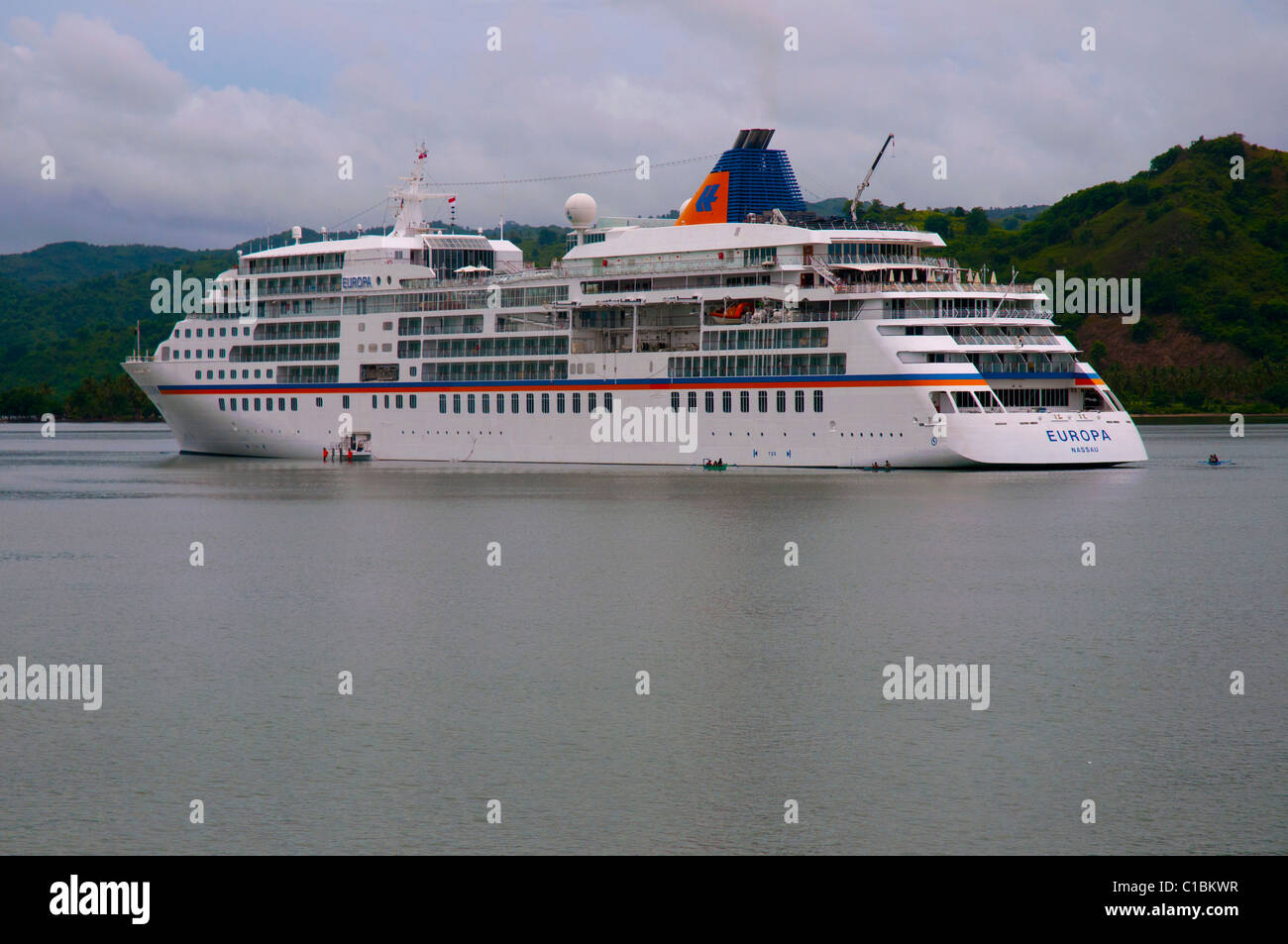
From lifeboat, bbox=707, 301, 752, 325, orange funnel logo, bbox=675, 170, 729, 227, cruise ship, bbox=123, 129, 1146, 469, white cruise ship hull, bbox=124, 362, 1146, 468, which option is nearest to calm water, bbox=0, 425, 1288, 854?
white cruise ship hull, bbox=124, 362, 1146, 468

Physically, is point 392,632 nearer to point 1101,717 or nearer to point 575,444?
point 1101,717

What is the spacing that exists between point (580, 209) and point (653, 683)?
77504mm

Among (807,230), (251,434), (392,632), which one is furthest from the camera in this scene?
(251,434)

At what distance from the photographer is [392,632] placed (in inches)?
1389

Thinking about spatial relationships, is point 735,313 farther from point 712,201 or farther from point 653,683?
point 653,683

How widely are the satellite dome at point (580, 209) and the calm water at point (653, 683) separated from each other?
45.9 meters

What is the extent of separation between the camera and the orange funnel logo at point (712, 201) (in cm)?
9450

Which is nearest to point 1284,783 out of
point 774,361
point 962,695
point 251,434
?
point 962,695

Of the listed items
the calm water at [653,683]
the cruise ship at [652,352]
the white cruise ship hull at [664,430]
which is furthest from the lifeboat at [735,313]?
the calm water at [653,683]

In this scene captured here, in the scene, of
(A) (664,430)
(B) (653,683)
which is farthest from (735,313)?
(B) (653,683)

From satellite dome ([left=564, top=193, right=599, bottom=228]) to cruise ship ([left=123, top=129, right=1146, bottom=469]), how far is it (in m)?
0.27

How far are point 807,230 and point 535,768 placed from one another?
6679 cm

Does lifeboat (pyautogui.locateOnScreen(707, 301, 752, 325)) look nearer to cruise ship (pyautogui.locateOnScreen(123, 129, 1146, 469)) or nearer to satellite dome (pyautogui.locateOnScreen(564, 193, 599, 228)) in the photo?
cruise ship (pyautogui.locateOnScreen(123, 129, 1146, 469))

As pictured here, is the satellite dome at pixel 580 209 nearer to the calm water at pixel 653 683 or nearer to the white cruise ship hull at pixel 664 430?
the white cruise ship hull at pixel 664 430
